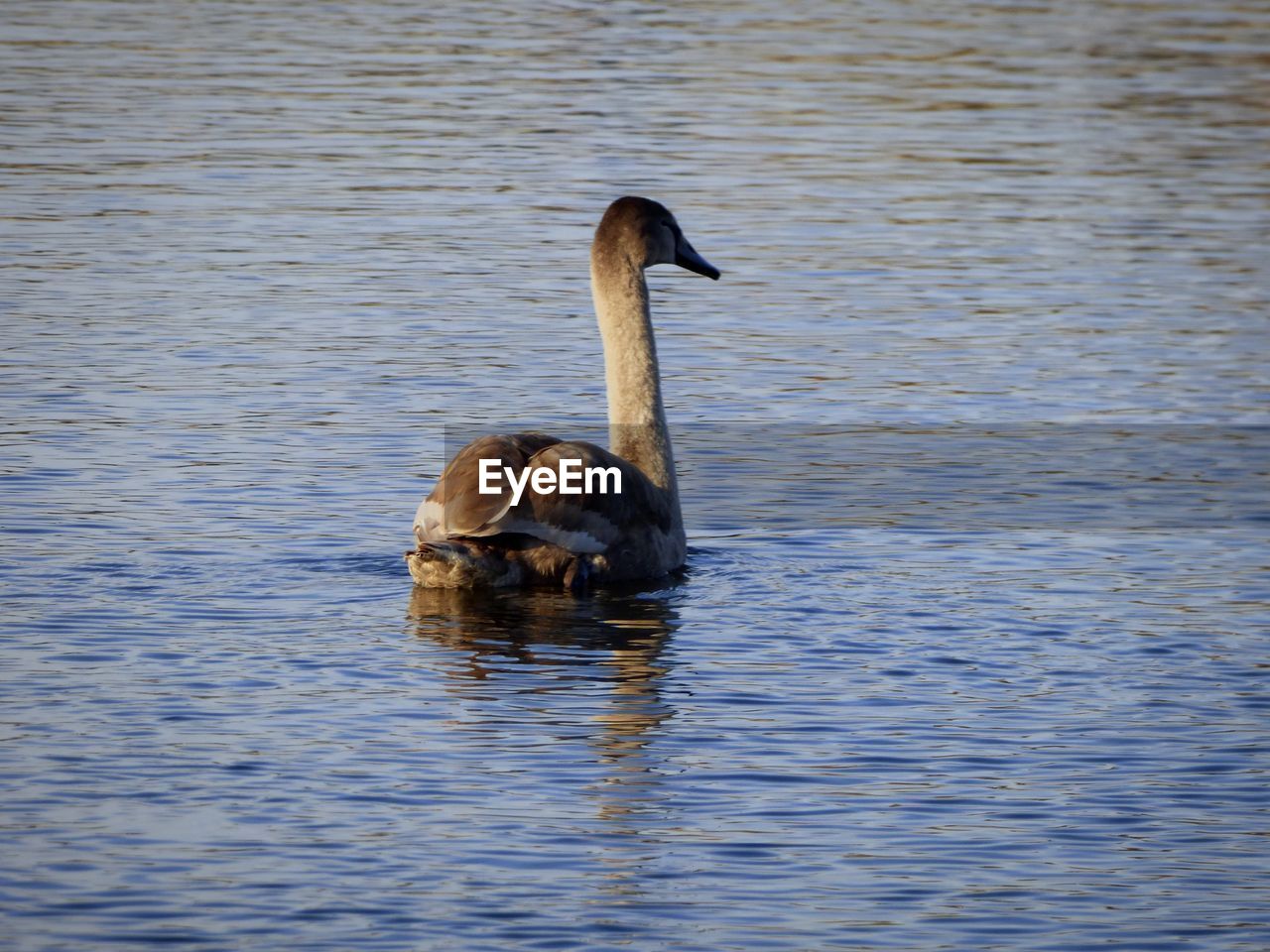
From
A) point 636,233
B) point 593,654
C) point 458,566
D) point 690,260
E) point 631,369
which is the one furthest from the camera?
point 690,260

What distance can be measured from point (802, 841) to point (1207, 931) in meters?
1.45

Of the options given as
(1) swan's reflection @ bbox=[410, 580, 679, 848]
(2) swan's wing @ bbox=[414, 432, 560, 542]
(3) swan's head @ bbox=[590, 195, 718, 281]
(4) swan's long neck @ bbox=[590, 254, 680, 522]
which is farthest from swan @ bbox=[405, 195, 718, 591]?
(3) swan's head @ bbox=[590, 195, 718, 281]

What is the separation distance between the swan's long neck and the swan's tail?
1.21m

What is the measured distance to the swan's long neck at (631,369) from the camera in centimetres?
1329

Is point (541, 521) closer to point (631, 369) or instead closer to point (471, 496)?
point (471, 496)

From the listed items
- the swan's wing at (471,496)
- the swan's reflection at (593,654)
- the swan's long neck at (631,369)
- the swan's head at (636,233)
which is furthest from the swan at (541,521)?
the swan's head at (636,233)

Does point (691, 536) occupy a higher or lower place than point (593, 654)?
higher

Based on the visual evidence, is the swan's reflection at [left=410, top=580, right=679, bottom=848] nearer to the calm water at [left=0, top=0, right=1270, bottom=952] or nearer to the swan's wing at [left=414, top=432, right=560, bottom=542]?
the calm water at [left=0, top=0, right=1270, bottom=952]

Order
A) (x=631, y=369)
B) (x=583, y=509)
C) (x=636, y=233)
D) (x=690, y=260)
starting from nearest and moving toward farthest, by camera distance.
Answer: (x=583, y=509) → (x=631, y=369) → (x=636, y=233) → (x=690, y=260)

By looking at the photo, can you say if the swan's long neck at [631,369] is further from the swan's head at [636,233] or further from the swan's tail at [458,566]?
the swan's tail at [458,566]

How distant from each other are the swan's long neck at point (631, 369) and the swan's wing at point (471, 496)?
0.96 m

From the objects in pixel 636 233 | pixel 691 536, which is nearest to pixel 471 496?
pixel 691 536

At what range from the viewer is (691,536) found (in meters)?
13.8

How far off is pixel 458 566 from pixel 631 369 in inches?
76.3
